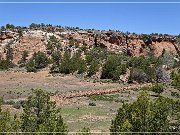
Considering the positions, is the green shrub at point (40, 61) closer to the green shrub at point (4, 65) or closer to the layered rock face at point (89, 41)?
the green shrub at point (4, 65)

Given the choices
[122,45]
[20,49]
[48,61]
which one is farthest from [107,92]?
[122,45]

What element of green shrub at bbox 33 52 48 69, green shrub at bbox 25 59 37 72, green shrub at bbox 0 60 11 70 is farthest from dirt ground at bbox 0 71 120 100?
green shrub at bbox 33 52 48 69

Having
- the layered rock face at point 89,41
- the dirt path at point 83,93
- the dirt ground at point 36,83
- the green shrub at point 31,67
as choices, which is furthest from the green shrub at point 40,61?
the dirt path at point 83,93

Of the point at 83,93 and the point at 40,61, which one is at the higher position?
the point at 40,61

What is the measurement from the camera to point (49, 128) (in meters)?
16.6

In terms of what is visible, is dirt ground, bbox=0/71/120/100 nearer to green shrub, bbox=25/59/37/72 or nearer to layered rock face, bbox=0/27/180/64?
green shrub, bbox=25/59/37/72

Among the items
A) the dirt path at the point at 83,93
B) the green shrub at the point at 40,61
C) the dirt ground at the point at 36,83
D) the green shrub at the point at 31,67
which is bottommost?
the dirt path at the point at 83,93

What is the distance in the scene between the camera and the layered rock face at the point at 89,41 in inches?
3115

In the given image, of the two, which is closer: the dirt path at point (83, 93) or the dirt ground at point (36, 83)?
the dirt path at point (83, 93)

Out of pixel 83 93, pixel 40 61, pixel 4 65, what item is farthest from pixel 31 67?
pixel 83 93

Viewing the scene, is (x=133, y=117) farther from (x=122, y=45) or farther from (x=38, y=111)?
(x=122, y=45)

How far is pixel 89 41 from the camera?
86.7m

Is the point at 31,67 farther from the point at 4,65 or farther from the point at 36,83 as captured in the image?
the point at 36,83

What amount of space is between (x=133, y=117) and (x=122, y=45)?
72.8m
